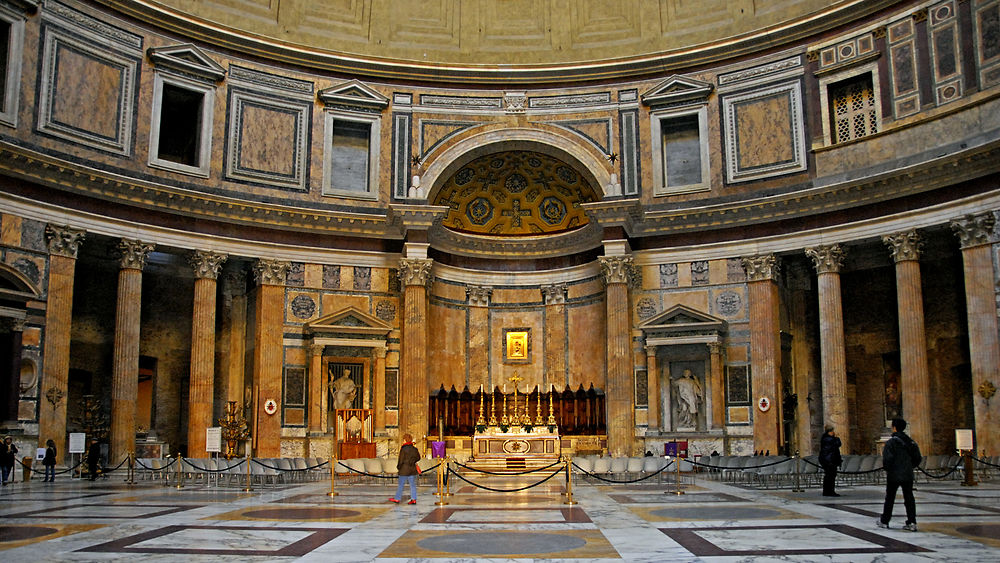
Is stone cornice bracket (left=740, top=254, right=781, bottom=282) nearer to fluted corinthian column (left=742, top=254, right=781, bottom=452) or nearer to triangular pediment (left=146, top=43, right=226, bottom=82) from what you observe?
fluted corinthian column (left=742, top=254, right=781, bottom=452)

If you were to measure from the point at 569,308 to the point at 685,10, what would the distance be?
40.6ft

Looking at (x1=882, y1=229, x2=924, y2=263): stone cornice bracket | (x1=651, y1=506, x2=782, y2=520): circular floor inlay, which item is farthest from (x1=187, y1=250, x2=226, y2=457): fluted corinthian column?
(x1=882, y1=229, x2=924, y2=263): stone cornice bracket

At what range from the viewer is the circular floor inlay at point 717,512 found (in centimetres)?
1471

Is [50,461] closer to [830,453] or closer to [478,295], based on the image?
[478,295]

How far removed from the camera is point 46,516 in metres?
15.0

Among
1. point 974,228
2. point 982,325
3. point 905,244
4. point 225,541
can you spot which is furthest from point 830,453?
point 225,541

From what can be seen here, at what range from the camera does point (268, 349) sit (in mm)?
30172

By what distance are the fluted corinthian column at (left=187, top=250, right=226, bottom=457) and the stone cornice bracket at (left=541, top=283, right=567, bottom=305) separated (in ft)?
41.3

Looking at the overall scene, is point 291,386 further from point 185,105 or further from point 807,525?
point 807,525

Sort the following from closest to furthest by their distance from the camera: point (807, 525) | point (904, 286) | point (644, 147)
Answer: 1. point (807, 525)
2. point (904, 286)
3. point (644, 147)

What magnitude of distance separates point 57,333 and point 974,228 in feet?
90.8

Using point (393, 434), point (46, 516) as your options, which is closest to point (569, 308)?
point (393, 434)

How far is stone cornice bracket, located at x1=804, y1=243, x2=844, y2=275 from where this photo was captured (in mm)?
29234

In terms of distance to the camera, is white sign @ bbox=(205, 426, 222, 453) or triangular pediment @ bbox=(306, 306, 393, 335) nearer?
white sign @ bbox=(205, 426, 222, 453)
